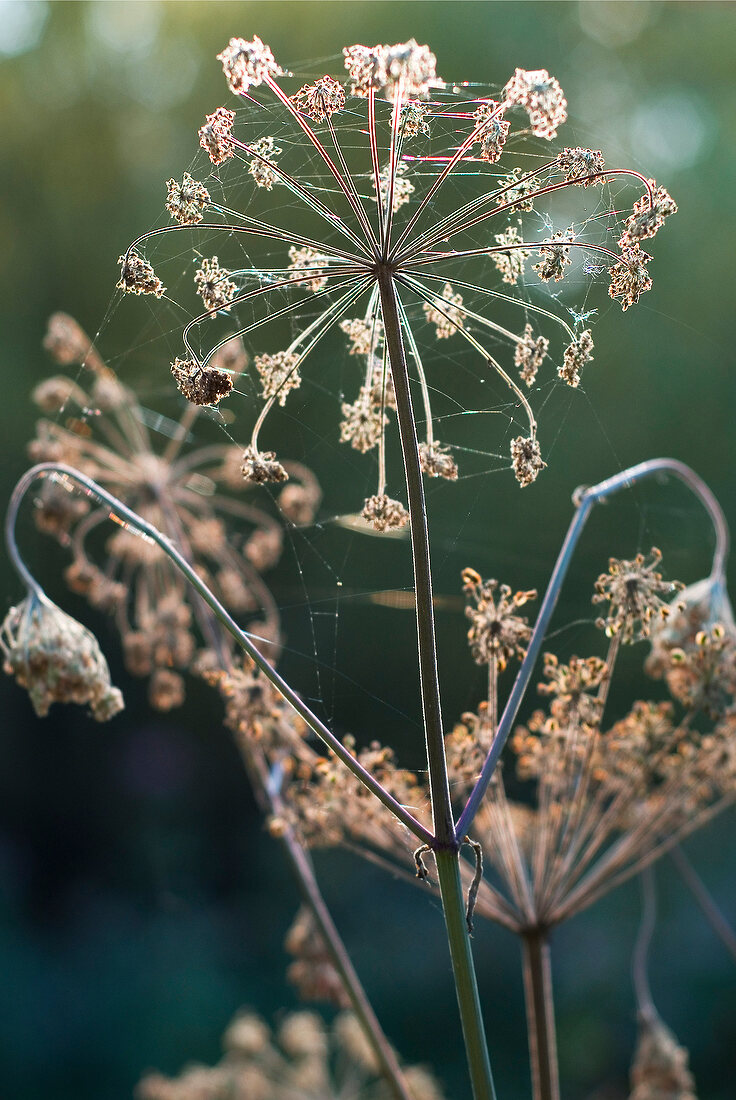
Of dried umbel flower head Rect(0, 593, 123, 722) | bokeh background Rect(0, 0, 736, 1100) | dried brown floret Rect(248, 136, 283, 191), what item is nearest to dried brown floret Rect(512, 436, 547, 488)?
dried brown floret Rect(248, 136, 283, 191)

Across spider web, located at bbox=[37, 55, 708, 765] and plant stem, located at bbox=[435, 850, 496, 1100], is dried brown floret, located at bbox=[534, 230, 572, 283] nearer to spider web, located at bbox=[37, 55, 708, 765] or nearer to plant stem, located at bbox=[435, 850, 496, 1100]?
spider web, located at bbox=[37, 55, 708, 765]

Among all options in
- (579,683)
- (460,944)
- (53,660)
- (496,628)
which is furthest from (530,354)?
(53,660)

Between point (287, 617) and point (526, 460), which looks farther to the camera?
point (287, 617)

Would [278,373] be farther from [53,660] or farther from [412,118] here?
[53,660]

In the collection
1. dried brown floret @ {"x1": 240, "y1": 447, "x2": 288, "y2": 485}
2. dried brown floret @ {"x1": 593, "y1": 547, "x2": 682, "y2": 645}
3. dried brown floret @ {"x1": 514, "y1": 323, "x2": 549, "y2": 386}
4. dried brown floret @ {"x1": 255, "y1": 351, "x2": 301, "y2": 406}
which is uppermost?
dried brown floret @ {"x1": 514, "y1": 323, "x2": 549, "y2": 386}

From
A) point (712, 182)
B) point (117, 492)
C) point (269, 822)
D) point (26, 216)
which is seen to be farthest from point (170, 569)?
point (26, 216)

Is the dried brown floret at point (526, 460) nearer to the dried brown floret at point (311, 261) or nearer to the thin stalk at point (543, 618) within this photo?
the thin stalk at point (543, 618)
